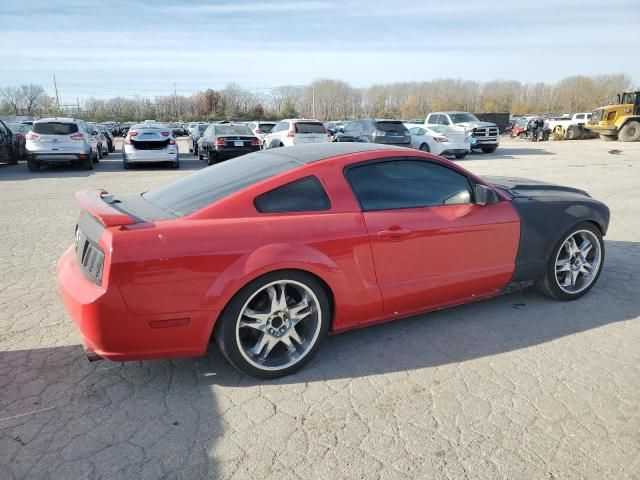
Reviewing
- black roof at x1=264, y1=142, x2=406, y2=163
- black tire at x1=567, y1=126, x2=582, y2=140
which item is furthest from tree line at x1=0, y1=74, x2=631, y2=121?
black roof at x1=264, y1=142, x2=406, y2=163

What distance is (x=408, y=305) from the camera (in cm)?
364

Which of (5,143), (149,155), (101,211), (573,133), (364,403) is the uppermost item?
(101,211)

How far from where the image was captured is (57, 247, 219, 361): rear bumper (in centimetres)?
276

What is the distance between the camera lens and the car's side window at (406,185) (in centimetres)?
353

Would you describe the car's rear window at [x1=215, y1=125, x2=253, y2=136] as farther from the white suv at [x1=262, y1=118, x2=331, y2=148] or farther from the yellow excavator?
the yellow excavator

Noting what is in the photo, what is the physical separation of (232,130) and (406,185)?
15.3m

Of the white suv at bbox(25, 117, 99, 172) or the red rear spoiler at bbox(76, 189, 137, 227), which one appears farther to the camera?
the white suv at bbox(25, 117, 99, 172)

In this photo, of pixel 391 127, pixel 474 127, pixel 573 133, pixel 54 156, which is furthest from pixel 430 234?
pixel 573 133

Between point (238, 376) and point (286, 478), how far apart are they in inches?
40.1

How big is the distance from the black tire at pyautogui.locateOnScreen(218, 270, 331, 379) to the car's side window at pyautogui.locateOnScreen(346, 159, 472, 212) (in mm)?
708

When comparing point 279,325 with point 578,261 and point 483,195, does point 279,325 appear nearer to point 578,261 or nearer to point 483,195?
point 483,195

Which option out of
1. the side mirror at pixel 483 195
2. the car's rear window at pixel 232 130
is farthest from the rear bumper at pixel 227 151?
the side mirror at pixel 483 195

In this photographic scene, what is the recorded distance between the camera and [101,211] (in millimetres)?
3041

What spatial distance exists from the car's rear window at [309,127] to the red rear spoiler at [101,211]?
564 inches
